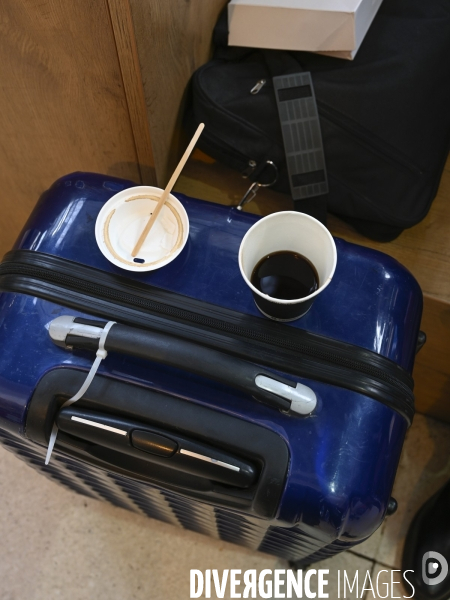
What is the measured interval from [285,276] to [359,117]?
315 mm

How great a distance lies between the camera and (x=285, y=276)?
677 mm

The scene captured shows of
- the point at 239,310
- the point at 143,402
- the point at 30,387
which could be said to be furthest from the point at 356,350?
the point at 30,387

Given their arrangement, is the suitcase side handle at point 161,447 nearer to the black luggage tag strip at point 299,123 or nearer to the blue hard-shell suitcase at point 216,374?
the blue hard-shell suitcase at point 216,374

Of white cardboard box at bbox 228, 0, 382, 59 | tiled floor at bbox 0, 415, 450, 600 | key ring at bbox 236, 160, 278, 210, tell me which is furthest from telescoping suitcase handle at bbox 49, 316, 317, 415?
tiled floor at bbox 0, 415, 450, 600

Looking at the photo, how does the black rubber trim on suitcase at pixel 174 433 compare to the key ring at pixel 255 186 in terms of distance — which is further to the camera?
the key ring at pixel 255 186

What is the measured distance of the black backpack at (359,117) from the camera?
0.82m

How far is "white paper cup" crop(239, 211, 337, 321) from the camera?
640 mm

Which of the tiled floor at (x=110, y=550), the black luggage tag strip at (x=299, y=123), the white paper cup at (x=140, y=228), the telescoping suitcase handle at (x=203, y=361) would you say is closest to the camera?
the telescoping suitcase handle at (x=203, y=361)

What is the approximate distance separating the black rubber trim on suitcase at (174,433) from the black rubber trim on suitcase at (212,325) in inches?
3.3

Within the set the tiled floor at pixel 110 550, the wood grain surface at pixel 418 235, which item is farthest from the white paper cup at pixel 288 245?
the tiled floor at pixel 110 550

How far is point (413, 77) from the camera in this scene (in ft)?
2.76

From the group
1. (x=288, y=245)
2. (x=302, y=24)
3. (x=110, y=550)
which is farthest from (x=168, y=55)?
(x=110, y=550)

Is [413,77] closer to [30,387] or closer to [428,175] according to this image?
[428,175]

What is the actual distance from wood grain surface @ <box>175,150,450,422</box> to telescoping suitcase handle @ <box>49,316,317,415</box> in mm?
375
